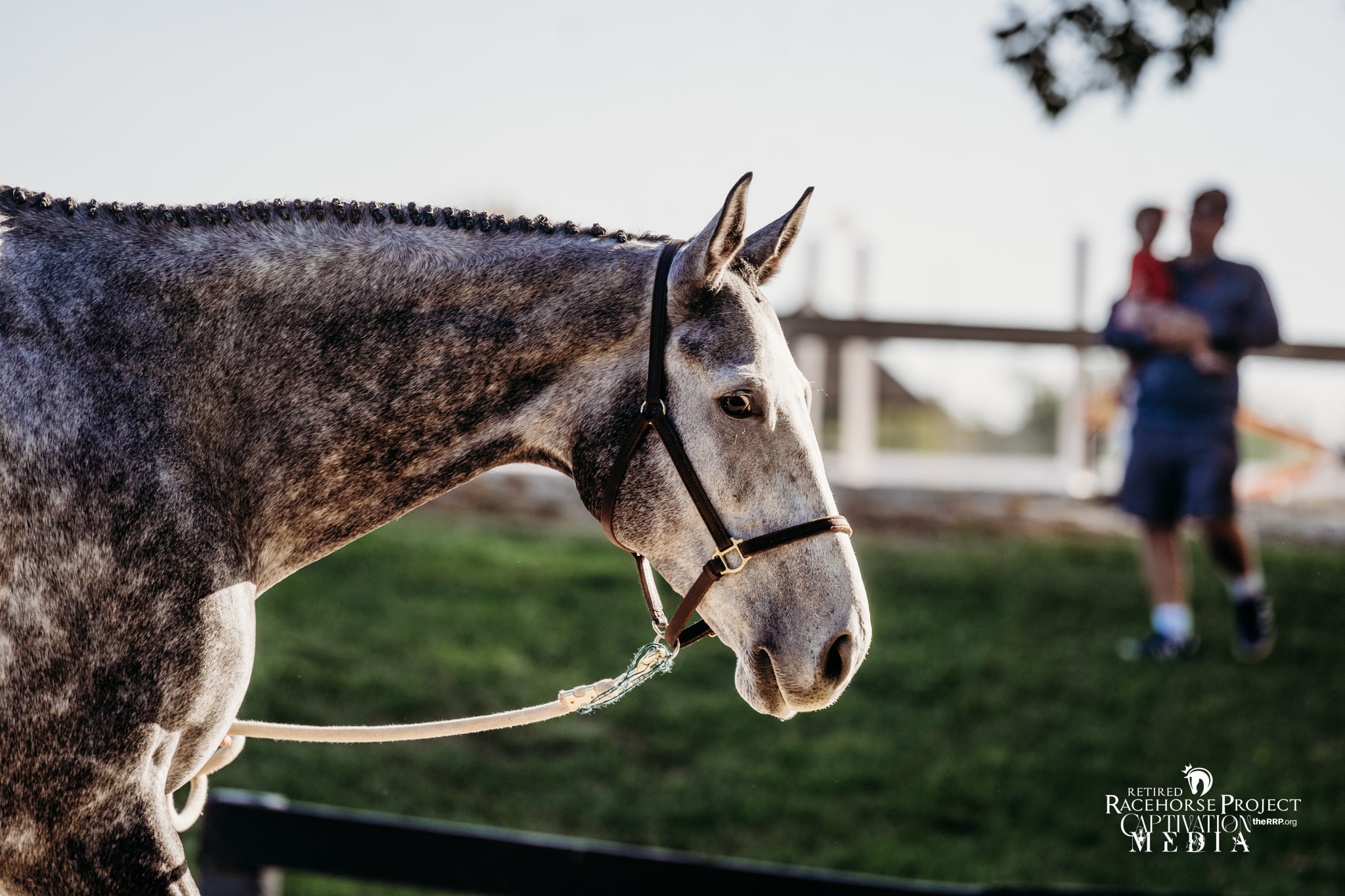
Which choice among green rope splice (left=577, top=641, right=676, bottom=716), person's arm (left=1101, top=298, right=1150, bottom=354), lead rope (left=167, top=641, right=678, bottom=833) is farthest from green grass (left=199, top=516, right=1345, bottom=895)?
green rope splice (left=577, top=641, right=676, bottom=716)

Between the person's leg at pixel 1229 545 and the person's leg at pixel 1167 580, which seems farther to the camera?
the person's leg at pixel 1167 580

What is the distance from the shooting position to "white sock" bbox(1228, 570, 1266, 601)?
6051 mm

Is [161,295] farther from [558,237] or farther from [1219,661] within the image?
[1219,661]

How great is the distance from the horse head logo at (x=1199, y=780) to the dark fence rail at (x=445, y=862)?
1.81 m

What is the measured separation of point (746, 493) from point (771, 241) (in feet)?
1.70

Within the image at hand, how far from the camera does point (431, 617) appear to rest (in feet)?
22.3

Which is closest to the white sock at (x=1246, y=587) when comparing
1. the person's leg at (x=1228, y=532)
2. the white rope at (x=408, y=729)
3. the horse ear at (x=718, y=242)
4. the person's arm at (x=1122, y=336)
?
the person's leg at (x=1228, y=532)

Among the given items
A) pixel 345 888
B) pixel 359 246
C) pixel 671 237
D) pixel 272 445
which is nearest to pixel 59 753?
pixel 272 445

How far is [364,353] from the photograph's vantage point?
206 cm

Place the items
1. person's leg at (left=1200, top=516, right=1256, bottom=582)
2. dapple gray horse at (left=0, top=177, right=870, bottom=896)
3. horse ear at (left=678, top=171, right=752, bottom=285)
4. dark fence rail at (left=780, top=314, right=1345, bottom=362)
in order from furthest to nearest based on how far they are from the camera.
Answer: dark fence rail at (left=780, top=314, right=1345, bottom=362) → person's leg at (left=1200, top=516, right=1256, bottom=582) → horse ear at (left=678, top=171, right=752, bottom=285) → dapple gray horse at (left=0, top=177, right=870, bottom=896)

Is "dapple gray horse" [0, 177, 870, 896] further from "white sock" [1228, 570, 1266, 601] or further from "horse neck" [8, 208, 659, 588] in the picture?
"white sock" [1228, 570, 1266, 601]

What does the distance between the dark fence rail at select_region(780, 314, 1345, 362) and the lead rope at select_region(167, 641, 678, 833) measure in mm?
5635

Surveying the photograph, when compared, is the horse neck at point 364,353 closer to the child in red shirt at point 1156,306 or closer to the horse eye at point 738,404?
the horse eye at point 738,404

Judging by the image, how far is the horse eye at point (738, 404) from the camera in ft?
6.59
